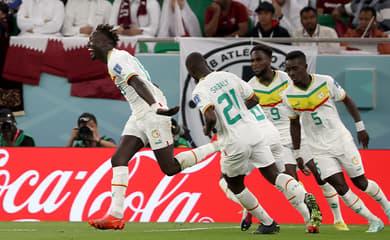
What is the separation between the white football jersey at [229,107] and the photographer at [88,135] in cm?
508

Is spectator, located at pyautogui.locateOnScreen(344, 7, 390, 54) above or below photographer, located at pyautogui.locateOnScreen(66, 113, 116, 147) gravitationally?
above

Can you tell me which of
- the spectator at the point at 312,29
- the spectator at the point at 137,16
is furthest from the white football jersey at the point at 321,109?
the spectator at the point at 137,16

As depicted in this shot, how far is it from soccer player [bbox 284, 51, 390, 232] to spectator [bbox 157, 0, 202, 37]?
5611 millimetres

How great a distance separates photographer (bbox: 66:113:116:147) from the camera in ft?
45.4

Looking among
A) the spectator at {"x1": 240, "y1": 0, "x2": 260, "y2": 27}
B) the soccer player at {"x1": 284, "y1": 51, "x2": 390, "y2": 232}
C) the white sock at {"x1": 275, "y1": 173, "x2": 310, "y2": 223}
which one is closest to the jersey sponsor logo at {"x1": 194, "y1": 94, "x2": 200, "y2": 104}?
the white sock at {"x1": 275, "y1": 173, "x2": 310, "y2": 223}

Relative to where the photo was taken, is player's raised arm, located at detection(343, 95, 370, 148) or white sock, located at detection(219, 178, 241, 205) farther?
white sock, located at detection(219, 178, 241, 205)

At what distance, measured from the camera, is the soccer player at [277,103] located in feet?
35.7

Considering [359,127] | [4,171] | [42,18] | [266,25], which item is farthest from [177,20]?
[359,127]

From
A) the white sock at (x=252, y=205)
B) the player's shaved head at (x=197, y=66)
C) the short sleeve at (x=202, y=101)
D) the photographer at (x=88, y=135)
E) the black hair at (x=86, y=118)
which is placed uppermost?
the player's shaved head at (x=197, y=66)

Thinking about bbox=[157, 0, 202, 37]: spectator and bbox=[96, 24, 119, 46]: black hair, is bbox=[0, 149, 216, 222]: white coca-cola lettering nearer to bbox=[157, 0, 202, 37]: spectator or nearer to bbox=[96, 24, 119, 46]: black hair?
bbox=[157, 0, 202, 37]: spectator

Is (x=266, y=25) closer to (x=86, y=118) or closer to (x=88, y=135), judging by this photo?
(x=86, y=118)

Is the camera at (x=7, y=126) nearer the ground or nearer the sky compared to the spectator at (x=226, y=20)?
nearer the ground

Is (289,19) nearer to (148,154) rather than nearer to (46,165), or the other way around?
(148,154)

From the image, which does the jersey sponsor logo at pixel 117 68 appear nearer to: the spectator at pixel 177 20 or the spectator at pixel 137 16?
the spectator at pixel 137 16
